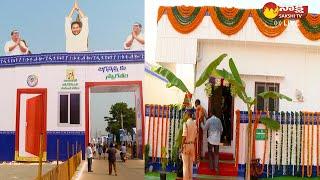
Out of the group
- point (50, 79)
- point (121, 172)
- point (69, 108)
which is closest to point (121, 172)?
point (121, 172)

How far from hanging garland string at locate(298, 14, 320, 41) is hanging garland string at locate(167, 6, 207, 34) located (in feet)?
2.60

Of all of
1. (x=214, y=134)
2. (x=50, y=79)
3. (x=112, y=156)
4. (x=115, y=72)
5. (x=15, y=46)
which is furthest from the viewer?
(x=15, y=46)

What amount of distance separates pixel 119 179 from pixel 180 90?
2092 millimetres

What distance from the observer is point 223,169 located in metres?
5.37

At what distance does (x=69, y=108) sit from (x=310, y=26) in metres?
8.17

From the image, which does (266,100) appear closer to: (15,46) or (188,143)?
Result: (188,143)

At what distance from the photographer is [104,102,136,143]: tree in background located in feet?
19.6

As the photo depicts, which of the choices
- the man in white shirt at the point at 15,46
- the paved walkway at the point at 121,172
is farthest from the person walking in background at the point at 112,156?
the man in white shirt at the point at 15,46

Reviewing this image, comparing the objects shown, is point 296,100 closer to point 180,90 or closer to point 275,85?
point 275,85

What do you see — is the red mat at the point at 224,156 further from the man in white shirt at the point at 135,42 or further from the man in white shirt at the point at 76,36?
the man in white shirt at the point at 76,36

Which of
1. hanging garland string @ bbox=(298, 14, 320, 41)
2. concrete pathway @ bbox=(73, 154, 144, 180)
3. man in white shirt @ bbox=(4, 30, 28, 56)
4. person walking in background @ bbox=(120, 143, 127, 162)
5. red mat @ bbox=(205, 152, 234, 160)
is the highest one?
man in white shirt @ bbox=(4, 30, 28, 56)

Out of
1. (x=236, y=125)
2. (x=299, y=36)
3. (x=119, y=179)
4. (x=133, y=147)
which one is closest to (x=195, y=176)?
(x=236, y=125)

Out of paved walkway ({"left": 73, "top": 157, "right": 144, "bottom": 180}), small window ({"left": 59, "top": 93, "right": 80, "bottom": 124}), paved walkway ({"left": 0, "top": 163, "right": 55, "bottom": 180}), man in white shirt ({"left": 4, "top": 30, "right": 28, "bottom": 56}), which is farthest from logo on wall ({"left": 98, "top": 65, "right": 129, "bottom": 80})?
man in white shirt ({"left": 4, "top": 30, "right": 28, "bottom": 56})

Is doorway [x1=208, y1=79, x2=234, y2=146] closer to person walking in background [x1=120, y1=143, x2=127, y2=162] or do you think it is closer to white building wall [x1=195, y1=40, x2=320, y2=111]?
white building wall [x1=195, y1=40, x2=320, y2=111]
